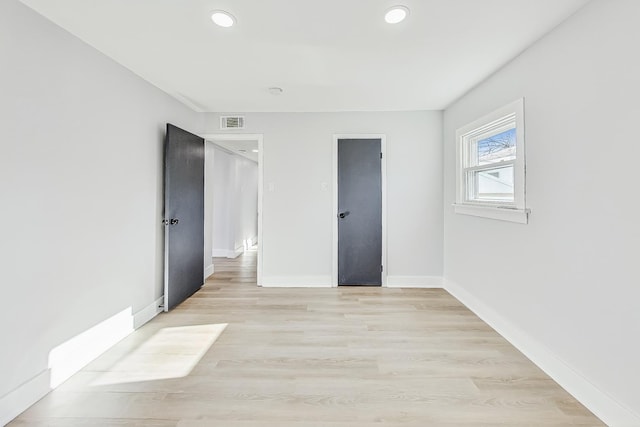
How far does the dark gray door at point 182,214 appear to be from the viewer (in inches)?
126

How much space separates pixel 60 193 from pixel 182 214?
4.81ft

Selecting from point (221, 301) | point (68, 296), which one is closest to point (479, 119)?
point (221, 301)

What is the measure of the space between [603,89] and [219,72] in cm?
277

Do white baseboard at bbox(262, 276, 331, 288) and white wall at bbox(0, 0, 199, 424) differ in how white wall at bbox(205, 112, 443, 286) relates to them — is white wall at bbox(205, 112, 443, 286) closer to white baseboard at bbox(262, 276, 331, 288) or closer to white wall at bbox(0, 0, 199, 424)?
white baseboard at bbox(262, 276, 331, 288)

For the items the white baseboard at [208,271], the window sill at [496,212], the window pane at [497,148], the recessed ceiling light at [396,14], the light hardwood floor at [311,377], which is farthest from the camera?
the white baseboard at [208,271]

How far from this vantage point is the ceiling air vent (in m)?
4.13

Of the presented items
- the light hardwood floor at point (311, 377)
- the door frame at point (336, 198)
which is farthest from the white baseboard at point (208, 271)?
the door frame at point (336, 198)

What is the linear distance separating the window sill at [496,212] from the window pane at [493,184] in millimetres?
144

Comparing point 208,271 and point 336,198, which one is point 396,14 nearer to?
point 336,198

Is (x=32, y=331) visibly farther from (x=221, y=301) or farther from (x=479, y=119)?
(x=479, y=119)

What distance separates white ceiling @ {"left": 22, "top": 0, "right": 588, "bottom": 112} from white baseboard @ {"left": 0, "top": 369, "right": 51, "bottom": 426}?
7.22ft

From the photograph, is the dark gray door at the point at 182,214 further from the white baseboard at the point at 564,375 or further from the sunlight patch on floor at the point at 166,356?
the white baseboard at the point at 564,375

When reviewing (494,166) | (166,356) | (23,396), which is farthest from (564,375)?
(23,396)

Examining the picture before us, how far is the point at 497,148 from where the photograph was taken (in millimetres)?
2982
